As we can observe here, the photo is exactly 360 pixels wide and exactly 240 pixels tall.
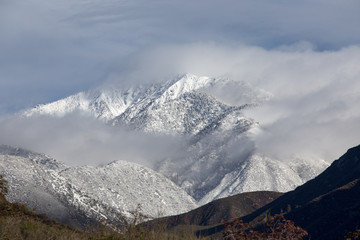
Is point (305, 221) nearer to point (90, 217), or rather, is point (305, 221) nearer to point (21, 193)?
point (90, 217)

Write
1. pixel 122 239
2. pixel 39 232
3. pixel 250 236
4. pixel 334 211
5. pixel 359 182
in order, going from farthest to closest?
1. pixel 359 182
2. pixel 334 211
3. pixel 39 232
4. pixel 122 239
5. pixel 250 236

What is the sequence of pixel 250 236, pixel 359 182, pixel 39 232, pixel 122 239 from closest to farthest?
1. pixel 250 236
2. pixel 122 239
3. pixel 39 232
4. pixel 359 182

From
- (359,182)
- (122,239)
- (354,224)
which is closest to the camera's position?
(122,239)

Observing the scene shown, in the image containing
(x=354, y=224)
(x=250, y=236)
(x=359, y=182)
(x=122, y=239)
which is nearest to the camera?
(x=250, y=236)

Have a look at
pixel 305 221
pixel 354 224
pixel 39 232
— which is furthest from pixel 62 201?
pixel 39 232

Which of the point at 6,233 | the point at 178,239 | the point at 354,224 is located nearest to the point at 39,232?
the point at 6,233

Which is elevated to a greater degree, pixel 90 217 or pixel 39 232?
pixel 90 217

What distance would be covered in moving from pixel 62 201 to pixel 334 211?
8675 cm

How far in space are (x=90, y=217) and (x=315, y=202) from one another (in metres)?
73.8

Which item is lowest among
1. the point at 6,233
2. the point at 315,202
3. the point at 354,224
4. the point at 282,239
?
the point at 282,239

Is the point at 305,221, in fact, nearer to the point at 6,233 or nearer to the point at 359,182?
the point at 359,182

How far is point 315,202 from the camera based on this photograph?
194625 millimetres

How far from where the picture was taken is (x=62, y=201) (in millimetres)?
195250

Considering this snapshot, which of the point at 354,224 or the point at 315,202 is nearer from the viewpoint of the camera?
the point at 354,224
